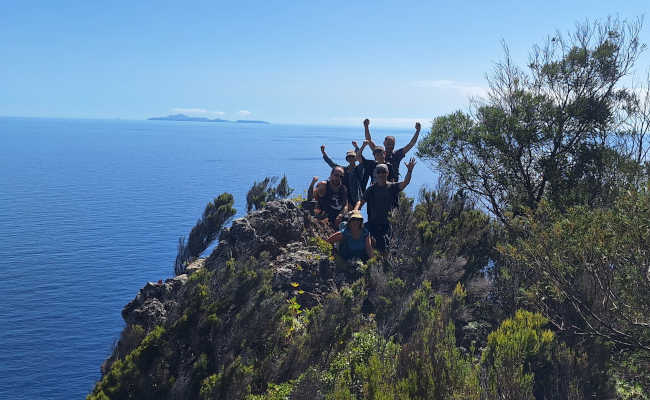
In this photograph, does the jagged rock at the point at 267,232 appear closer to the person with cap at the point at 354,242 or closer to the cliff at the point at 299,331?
the cliff at the point at 299,331

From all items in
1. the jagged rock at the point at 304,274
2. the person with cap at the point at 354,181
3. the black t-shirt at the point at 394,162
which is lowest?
the jagged rock at the point at 304,274

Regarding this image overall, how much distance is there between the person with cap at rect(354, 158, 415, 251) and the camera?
1112cm

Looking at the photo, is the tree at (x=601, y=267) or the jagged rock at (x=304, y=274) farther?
the jagged rock at (x=304, y=274)

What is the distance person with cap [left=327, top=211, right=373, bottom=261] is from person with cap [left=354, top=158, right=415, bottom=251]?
0.98 metres

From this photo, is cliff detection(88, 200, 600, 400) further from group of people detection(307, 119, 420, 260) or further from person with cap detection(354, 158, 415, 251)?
person with cap detection(354, 158, 415, 251)

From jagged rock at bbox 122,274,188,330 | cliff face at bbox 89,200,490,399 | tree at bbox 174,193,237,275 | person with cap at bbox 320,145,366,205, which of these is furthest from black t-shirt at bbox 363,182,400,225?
tree at bbox 174,193,237,275

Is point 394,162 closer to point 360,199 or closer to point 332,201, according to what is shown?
point 360,199

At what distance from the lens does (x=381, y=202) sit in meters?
11.2

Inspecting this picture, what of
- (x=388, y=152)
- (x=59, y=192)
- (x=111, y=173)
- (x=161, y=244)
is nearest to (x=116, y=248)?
(x=161, y=244)

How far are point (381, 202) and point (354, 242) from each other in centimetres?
150

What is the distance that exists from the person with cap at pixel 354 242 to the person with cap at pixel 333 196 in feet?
5.58

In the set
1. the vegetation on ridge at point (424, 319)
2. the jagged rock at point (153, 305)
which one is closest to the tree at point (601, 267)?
the vegetation on ridge at point (424, 319)

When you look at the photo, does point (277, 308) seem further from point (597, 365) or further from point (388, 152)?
point (388, 152)

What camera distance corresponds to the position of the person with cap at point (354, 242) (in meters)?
10.2
